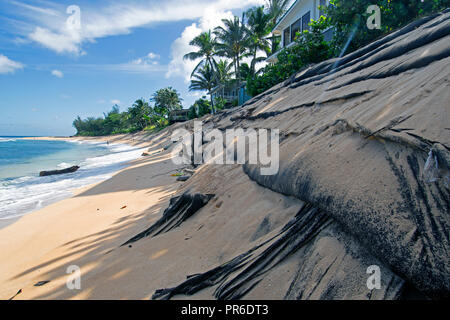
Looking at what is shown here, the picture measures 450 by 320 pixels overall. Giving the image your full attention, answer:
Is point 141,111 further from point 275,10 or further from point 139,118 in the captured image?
point 275,10

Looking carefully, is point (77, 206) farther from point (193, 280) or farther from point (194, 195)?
point (193, 280)

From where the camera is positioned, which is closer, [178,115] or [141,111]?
[178,115]

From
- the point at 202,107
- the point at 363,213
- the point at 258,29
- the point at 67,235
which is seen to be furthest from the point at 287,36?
the point at 363,213

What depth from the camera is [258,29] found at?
72.6 ft

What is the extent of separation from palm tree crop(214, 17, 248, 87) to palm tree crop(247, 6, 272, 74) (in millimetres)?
708

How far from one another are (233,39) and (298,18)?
28.5 ft

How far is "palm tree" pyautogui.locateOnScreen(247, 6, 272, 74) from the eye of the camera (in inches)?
848

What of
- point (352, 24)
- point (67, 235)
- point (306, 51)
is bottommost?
point (67, 235)

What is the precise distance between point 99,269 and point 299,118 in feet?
13.8

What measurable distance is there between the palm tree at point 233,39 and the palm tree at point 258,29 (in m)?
0.71

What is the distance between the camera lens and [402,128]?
1.85m

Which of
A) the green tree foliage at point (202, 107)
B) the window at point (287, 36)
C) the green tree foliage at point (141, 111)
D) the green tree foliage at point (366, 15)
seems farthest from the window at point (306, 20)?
the green tree foliage at point (141, 111)
